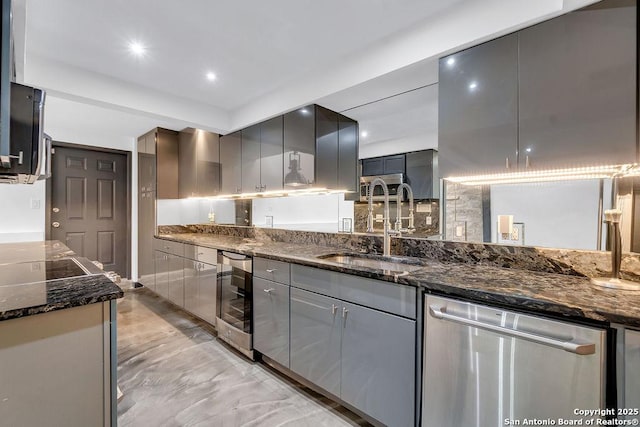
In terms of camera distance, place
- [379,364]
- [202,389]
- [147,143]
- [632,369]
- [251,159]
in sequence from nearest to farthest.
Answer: [632,369] → [379,364] → [202,389] → [251,159] → [147,143]

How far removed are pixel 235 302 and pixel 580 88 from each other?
2.60 meters

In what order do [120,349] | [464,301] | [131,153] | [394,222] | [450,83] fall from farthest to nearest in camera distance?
[131,153] < [120,349] < [394,222] < [450,83] < [464,301]

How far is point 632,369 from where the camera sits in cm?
91

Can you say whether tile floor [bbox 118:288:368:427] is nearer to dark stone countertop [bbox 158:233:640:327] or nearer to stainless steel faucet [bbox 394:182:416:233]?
dark stone countertop [bbox 158:233:640:327]

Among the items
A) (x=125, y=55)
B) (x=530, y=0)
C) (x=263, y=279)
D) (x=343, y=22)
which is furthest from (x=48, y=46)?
(x=530, y=0)

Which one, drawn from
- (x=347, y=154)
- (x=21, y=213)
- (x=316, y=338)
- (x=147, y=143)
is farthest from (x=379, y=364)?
(x=21, y=213)

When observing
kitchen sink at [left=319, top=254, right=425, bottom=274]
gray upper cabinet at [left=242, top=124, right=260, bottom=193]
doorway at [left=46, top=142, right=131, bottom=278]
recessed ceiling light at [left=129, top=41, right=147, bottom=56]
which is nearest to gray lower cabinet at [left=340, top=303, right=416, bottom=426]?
kitchen sink at [left=319, top=254, right=425, bottom=274]

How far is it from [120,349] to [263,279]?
58.6 inches

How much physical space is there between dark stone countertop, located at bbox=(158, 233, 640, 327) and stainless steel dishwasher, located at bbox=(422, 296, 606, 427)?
0.05 m

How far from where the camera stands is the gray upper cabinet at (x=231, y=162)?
340 cm

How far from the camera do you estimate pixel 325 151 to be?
2617 millimetres

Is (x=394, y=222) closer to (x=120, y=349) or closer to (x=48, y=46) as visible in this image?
(x=120, y=349)

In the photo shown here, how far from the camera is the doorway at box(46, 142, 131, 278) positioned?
391 centimetres

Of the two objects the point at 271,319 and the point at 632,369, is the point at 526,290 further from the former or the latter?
the point at 271,319
